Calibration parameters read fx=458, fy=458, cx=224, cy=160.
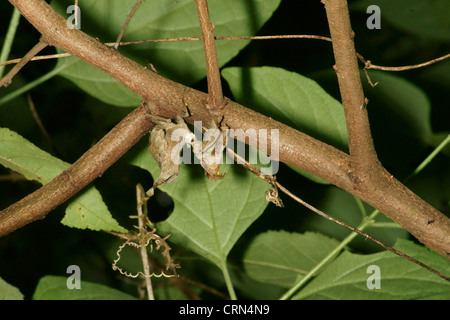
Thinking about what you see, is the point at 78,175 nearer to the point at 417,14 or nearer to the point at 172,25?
the point at 172,25

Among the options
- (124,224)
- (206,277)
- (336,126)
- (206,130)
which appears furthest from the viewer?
(206,277)

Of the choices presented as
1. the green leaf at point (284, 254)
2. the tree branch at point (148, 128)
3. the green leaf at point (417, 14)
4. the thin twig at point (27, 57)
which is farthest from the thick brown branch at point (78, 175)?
the green leaf at point (417, 14)

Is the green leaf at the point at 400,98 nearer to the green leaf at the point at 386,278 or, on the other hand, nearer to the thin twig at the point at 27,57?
the green leaf at the point at 386,278

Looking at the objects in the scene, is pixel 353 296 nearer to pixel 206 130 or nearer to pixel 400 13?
pixel 206 130

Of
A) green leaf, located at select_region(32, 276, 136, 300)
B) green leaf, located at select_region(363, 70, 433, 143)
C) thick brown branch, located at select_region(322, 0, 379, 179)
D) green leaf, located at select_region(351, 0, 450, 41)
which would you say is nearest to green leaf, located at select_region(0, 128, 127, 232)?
green leaf, located at select_region(32, 276, 136, 300)

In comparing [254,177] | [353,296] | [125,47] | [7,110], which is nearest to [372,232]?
[353,296]

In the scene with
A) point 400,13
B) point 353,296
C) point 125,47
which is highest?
point 400,13
